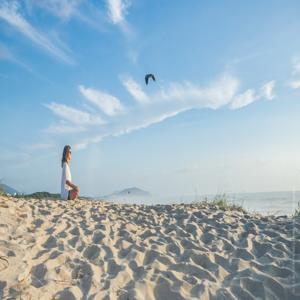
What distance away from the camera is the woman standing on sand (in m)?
11.4

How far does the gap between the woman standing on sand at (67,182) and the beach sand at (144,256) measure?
100 inches

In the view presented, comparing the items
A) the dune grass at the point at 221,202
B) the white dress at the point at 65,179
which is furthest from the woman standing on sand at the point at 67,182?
the dune grass at the point at 221,202

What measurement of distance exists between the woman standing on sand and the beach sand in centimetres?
254

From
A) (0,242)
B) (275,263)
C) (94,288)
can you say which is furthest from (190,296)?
(0,242)

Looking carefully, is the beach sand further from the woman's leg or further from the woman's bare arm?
the woman's leg

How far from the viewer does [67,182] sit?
11328mm

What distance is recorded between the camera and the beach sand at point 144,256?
16.1ft

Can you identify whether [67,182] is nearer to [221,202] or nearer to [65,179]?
[65,179]

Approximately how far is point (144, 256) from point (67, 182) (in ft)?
18.8

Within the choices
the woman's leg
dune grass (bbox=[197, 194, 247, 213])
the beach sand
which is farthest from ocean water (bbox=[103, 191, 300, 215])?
the beach sand

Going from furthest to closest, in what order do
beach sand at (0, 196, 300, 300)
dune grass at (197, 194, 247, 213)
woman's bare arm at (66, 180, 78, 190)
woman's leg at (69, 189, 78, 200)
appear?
dune grass at (197, 194, 247, 213) < woman's leg at (69, 189, 78, 200) < woman's bare arm at (66, 180, 78, 190) < beach sand at (0, 196, 300, 300)

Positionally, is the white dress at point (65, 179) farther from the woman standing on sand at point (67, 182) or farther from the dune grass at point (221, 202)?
the dune grass at point (221, 202)

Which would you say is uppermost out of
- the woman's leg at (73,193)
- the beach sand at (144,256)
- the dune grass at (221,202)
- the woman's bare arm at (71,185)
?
the woman's bare arm at (71,185)

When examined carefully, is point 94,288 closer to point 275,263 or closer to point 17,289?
point 17,289
